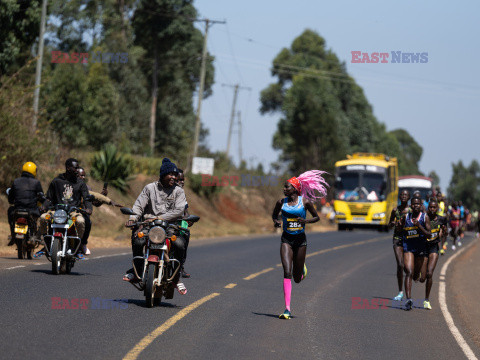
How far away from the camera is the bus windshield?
41.4 m

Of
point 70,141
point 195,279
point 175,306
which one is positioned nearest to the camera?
point 175,306

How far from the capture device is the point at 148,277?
440 inches

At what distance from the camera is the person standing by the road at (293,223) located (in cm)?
1183

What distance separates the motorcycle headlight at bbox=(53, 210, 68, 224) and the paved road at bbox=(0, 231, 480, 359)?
0.94 meters

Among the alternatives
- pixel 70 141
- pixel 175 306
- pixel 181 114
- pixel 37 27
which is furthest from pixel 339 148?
pixel 175 306

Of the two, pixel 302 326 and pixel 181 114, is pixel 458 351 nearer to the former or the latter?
pixel 302 326

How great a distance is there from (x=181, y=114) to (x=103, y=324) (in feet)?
205

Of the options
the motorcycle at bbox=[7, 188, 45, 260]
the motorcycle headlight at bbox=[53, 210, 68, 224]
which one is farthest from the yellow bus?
the motorcycle headlight at bbox=[53, 210, 68, 224]

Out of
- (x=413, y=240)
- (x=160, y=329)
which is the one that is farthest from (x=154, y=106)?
(x=160, y=329)

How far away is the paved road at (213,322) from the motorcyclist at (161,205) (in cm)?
80

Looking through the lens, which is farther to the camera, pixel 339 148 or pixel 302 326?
pixel 339 148

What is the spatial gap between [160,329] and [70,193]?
5628 mm

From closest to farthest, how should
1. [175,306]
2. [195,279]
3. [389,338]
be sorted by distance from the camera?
[389,338] < [175,306] < [195,279]

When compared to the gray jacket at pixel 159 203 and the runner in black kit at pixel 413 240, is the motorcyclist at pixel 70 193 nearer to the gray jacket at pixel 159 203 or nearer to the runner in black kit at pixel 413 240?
the gray jacket at pixel 159 203
